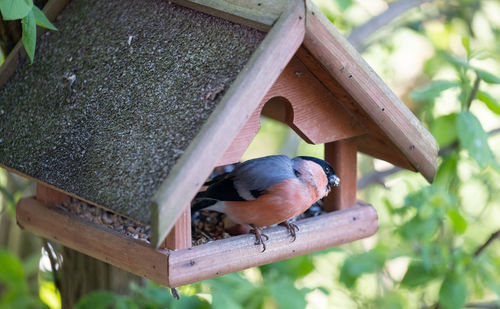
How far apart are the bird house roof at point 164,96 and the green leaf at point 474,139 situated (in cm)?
34

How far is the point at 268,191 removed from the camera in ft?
6.82

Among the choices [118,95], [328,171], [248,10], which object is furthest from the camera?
[328,171]

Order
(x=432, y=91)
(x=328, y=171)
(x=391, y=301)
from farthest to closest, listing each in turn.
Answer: (x=391, y=301)
(x=432, y=91)
(x=328, y=171)

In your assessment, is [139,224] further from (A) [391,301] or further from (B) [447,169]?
(A) [391,301]

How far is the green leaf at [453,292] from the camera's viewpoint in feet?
9.32

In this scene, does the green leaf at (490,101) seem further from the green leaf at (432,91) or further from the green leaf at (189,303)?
the green leaf at (189,303)

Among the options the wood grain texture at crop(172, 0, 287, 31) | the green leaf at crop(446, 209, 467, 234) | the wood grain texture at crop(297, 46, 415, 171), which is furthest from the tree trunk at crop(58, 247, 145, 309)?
the green leaf at crop(446, 209, 467, 234)

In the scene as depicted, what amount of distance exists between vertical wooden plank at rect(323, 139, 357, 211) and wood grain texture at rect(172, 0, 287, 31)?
0.78 meters

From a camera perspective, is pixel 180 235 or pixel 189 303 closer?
pixel 180 235

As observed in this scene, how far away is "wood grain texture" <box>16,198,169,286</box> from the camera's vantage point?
6.20ft

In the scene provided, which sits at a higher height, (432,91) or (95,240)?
(432,91)

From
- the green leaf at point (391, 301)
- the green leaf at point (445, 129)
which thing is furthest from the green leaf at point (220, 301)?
the green leaf at point (391, 301)

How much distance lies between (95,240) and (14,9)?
0.81 m

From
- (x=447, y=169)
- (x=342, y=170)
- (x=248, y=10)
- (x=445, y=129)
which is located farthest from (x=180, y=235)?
(x=447, y=169)
